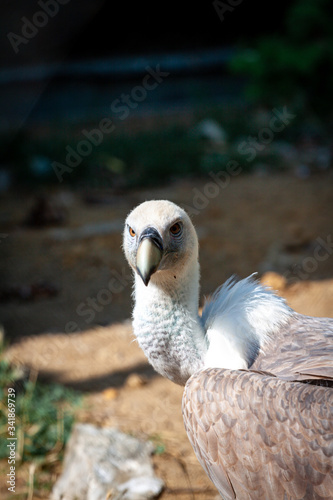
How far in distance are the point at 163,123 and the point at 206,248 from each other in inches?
164

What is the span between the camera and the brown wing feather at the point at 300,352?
2307mm

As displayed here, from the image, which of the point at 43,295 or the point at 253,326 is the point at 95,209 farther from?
the point at 253,326

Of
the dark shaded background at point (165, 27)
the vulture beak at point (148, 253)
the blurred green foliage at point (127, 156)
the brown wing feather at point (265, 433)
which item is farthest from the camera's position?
the dark shaded background at point (165, 27)

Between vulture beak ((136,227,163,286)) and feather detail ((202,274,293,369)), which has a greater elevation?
vulture beak ((136,227,163,286))

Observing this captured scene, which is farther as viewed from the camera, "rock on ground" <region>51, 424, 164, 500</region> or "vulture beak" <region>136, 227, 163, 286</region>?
"rock on ground" <region>51, 424, 164, 500</region>

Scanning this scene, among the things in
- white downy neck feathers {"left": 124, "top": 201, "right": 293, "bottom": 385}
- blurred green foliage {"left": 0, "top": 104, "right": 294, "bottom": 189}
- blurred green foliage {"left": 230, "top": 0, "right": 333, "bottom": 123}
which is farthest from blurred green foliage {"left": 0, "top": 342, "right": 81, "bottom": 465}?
blurred green foliage {"left": 230, "top": 0, "right": 333, "bottom": 123}

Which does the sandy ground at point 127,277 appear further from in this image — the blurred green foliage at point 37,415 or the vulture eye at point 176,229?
the vulture eye at point 176,229

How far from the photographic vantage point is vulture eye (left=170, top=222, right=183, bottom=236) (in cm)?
246

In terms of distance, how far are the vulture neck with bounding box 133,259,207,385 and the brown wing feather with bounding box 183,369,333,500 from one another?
231 millimetres

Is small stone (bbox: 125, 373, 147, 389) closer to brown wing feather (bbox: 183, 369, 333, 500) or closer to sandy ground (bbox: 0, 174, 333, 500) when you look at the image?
sandy ground (bbox: 0, 174, 333, 500)

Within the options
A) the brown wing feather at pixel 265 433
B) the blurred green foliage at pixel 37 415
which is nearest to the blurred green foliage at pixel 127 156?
the blurred green foliage at pixel 37 415

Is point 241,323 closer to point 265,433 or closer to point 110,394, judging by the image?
point 265,433

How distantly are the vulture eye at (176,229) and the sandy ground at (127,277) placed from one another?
58.8 inches

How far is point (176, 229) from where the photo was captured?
97.7 inches
